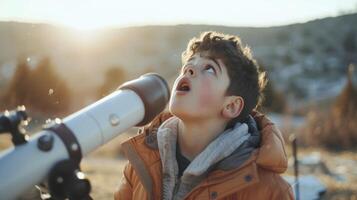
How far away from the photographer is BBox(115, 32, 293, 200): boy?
8.62ft

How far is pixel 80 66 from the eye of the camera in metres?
48.7

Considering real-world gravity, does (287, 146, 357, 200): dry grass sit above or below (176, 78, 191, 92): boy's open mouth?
below

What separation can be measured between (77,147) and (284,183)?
99 cm

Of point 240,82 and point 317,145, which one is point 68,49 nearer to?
point 317,145

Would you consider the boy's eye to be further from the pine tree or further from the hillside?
the hillside

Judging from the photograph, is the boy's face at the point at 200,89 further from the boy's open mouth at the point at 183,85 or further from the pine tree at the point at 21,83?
the pine tree at the point at 21,83

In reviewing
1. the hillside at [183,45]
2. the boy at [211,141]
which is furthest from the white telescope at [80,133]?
the hillside at [183,45]

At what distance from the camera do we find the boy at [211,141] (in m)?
2.63

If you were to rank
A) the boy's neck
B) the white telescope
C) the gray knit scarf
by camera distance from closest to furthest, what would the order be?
1. the white telescope
2. the gray knit scarf
3. the boy's neck

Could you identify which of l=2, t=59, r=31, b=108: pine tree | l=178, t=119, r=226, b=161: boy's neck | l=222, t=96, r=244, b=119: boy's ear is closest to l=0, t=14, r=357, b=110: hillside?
l=2, t=59, r=31, b=108: pine tree

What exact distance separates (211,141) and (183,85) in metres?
0.36

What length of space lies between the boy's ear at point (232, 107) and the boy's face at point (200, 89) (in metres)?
0.03

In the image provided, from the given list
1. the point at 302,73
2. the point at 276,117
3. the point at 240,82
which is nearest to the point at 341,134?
the point at 276,117

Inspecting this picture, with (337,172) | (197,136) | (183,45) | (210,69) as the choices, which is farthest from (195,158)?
(183,45)
